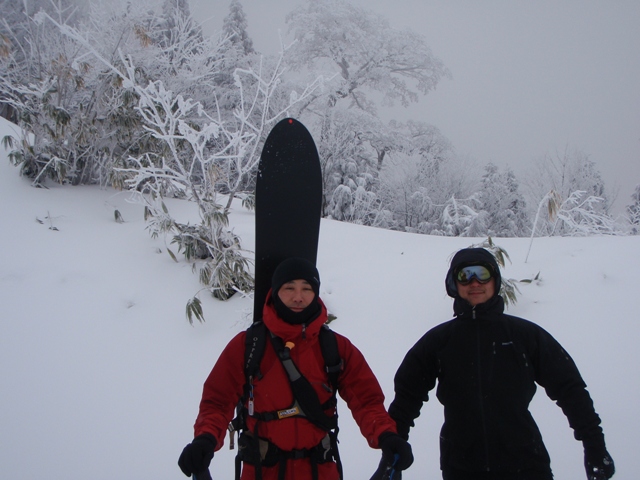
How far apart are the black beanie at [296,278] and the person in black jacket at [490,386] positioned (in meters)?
0.49

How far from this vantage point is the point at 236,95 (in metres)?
14.3

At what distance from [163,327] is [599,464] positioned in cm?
368

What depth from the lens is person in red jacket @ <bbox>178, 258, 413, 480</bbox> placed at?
1491mm

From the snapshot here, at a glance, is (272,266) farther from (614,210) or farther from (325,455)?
(614,210)

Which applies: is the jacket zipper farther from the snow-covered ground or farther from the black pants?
the snow-covered ground

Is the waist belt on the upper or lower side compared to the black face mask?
lower

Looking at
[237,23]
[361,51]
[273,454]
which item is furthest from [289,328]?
[237,23]

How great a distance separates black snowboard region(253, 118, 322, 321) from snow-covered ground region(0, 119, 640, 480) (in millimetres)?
1523

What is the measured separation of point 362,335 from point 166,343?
191cm

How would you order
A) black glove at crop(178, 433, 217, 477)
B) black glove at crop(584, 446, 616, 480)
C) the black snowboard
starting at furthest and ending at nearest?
the black snowboard → black glove at crop(584, 446, 616, 480) → black glove at crop(178, 433, 217, 477)

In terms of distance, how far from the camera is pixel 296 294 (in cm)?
163

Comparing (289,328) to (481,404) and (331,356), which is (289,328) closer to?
(331,356)

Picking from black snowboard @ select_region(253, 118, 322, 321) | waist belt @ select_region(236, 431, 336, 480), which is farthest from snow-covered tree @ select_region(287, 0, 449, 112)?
waist belt @ select_region(236, 431, 336, 480)

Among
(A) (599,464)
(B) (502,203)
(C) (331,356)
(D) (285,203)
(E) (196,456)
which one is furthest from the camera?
(B) (502,203)
